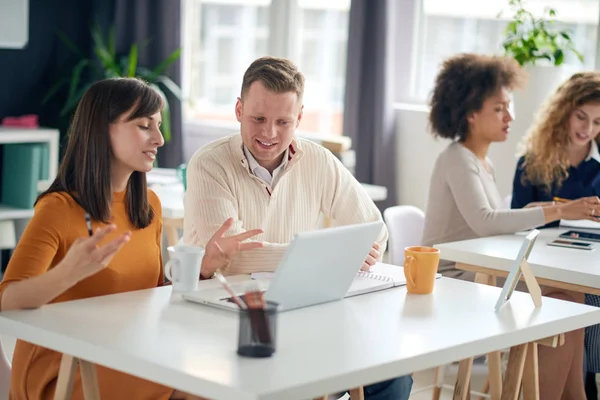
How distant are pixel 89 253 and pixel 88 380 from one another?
239mm

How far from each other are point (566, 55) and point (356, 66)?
1.16 m

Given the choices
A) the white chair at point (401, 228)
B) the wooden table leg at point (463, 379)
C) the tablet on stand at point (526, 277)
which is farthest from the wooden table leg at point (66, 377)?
the white chair at point (401, 228)

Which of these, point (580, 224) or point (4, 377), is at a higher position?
point (580, 224)

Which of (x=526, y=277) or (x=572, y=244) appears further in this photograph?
(x=572, y=244)

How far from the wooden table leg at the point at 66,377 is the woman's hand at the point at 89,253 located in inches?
6.6

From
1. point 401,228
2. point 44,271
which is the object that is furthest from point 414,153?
point 44,271

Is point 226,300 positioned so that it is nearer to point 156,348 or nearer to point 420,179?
point 156,348

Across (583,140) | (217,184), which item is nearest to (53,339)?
(217,184)

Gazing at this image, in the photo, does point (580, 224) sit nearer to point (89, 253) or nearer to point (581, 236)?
point (581, 236)

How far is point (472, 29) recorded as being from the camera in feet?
17.9

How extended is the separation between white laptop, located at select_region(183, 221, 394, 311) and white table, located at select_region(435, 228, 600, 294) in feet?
2.54

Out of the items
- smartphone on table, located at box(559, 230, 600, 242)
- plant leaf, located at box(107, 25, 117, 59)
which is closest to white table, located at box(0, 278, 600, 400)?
smartphone on table, located at box(559, 230, 600, 242)

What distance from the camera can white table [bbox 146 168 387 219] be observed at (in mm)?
3613

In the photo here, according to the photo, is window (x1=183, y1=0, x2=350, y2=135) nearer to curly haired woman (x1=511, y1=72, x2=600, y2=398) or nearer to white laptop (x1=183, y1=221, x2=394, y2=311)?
curly haired woman (x1=511, y1=72, x2=600, y2=398)
